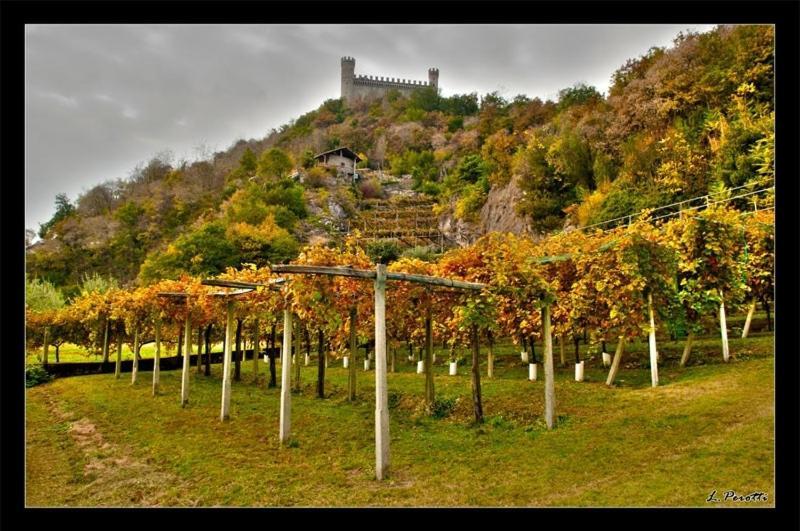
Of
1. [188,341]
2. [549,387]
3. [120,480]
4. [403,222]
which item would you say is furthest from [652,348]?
[403,222]

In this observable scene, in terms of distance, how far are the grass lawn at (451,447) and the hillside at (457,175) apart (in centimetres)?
1494

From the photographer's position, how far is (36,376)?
1973 centimetres

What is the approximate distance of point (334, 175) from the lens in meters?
74.1

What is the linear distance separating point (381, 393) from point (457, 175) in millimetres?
52620

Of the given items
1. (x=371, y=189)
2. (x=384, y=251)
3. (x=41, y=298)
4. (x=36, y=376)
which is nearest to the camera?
(x=36, y=376)

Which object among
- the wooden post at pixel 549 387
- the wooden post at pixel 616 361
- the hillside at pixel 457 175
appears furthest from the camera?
the hillside at pixel 457 175

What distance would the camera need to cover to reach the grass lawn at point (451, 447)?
607cm

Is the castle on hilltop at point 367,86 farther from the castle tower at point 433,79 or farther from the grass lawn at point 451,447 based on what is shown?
the grass lawn at point 451,447

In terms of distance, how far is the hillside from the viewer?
83.7 feet

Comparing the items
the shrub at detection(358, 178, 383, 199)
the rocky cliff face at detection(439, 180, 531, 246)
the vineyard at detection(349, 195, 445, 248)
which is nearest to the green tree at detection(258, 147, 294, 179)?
the shrub at detection(358, 178, 383, 199)

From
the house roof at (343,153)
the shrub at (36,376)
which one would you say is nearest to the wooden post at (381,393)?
the shrub at (36,376)

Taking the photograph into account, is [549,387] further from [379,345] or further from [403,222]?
[403,222]
